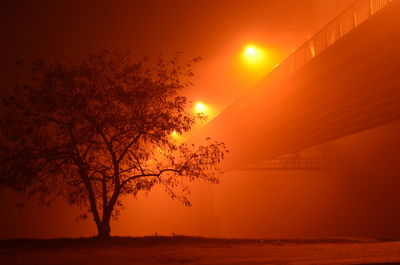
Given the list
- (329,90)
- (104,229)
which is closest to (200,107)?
(329,90)

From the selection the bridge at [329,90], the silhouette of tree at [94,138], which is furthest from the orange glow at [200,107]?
the silhouette of tree at [94,138]

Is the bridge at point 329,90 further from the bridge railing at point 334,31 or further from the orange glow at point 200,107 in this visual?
the orange glow at point 200,107

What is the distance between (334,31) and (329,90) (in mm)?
3470

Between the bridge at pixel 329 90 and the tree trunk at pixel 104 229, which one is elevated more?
the bridge at pixel 329 90

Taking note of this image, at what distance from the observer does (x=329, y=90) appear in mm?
19797

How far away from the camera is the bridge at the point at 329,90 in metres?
14.8

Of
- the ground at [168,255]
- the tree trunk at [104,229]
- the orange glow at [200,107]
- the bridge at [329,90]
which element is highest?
the orange glow at [200,107]

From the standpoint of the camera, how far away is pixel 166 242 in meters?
12.0

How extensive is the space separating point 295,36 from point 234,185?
756 inches

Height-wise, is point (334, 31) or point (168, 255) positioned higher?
point (334, 31)

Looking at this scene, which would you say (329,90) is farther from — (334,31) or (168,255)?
(168,255)

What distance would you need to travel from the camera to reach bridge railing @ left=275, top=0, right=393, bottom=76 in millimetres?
14781

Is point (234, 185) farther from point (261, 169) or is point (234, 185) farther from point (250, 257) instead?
point (250, 257)

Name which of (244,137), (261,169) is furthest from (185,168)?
(261,169)
